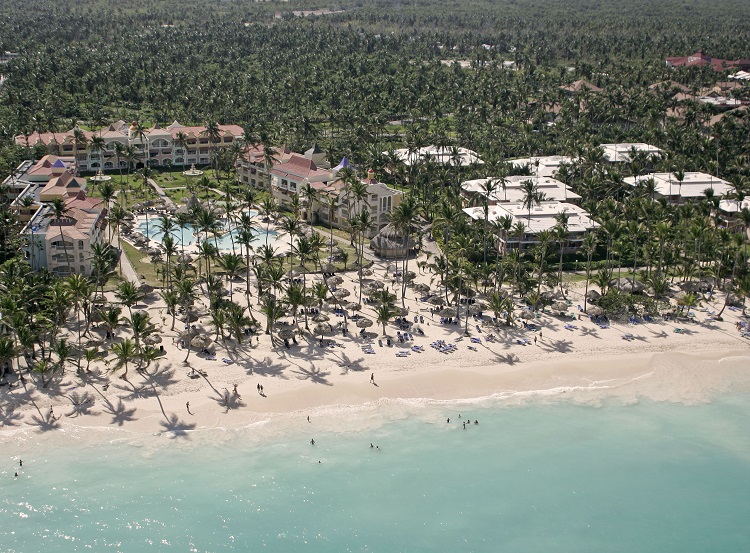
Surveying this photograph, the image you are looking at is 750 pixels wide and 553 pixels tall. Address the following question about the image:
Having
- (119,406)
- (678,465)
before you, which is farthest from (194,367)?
(678,465)

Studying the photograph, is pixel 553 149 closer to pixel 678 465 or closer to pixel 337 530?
pixel 678 465

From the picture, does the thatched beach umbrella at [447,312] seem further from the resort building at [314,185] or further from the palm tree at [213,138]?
the palm tree at [213,138]

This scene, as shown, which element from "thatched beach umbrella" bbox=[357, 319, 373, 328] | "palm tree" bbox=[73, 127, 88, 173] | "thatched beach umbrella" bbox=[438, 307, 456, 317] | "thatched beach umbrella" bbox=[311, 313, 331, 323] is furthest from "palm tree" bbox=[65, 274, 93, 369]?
"palm tree" bbox=[73, 127, 88, 173]

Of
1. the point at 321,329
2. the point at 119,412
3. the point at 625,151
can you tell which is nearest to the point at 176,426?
the point at 119,412

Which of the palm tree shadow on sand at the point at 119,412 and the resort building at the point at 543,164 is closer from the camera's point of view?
the palm tree shadow on sand at the point at 119,412

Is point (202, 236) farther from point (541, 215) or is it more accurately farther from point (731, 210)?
point (731, 210)

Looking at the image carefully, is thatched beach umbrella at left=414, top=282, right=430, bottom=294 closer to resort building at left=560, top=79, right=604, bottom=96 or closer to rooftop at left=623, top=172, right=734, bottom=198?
rooftop at left=623, top=172, right=734, bottom=198

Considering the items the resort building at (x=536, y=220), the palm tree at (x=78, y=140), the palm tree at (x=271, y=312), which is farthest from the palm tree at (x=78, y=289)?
the palm tree at (x=78, y=140)
